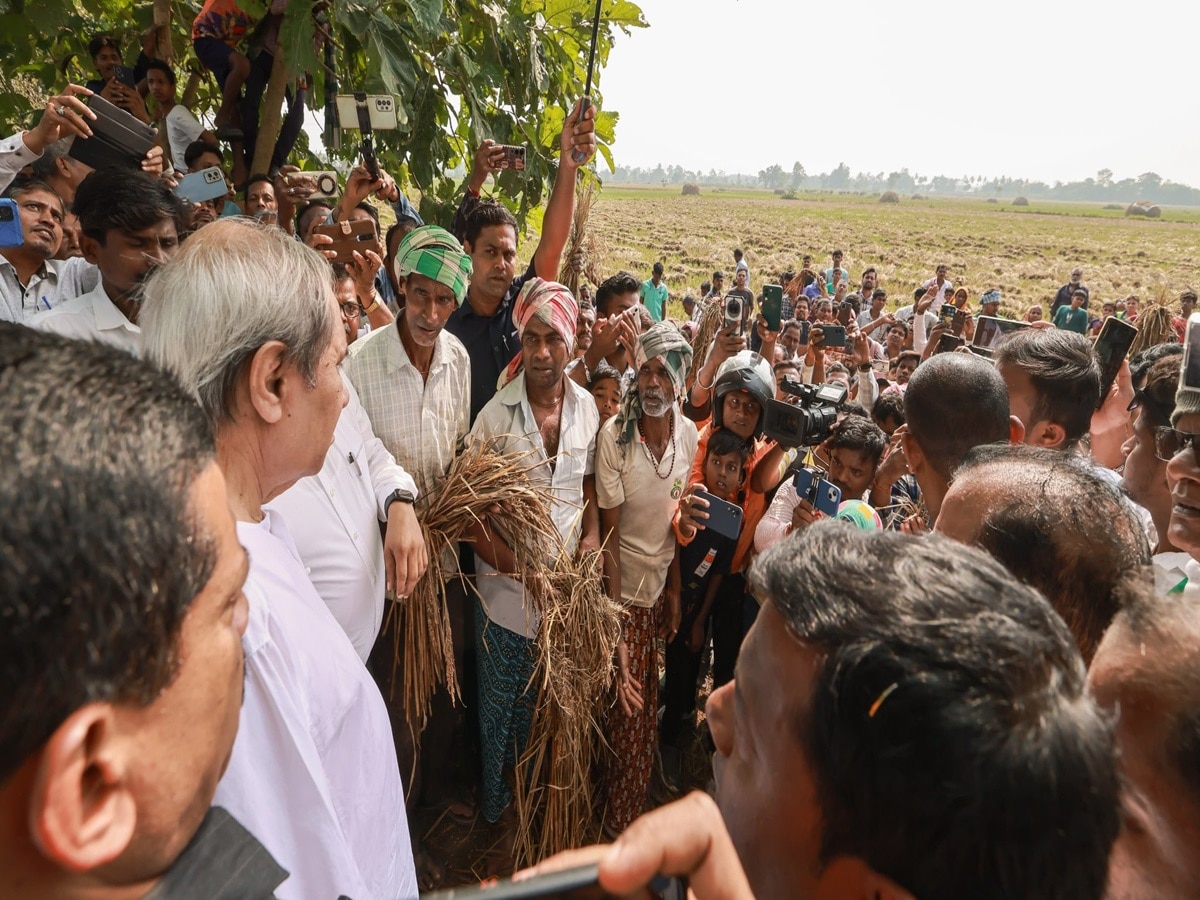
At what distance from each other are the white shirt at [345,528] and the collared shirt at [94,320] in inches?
33.1

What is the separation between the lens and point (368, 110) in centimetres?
349

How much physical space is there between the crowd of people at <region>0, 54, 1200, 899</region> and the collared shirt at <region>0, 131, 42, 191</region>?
0.04 meters

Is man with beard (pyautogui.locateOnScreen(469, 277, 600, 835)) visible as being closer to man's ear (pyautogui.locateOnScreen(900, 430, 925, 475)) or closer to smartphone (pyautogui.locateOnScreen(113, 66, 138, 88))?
man's ear (pyautogui.locateOnScreen(900, 430, 925, 475))

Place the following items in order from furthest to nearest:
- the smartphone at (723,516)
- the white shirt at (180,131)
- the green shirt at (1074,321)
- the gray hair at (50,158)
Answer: the green shirt at (1074,321) < the white shirt at (180,131) < the gray hair at (50,158) < the smartphone at (723,516)

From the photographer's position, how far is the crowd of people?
706 millimetres

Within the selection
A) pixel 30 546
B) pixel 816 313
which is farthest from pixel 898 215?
pixel 30 546

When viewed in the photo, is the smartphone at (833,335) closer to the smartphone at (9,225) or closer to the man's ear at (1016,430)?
the man's ear at (1016,430)

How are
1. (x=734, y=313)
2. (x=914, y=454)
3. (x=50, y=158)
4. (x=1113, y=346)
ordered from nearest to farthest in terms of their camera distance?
(x=914, y=454), (x=1113, y=346), (x=50, y=158), (x=734, y=313)

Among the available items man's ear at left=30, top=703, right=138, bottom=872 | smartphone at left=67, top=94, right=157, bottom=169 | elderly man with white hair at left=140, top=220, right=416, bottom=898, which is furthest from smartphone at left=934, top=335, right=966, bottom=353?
man's ear at left=30, top=703, right=138, bottom=872

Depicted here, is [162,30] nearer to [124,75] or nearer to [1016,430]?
[124,75]

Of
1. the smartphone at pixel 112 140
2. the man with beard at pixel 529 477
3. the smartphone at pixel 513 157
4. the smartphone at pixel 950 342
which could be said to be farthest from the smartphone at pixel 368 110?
the smartphone at pixel 950 342

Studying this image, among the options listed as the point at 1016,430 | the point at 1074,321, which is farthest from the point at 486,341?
the point at 1074,321

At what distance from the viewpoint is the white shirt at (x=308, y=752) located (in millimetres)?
1212

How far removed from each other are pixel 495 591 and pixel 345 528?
38.0 inches
